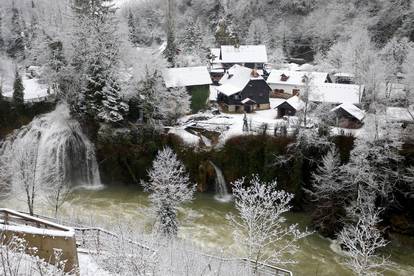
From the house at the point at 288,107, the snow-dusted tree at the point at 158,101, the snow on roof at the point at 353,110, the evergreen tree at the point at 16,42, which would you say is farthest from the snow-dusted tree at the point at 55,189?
the evergreen tree at the point at 16,42

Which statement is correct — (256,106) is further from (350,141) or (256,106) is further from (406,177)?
(406,177)

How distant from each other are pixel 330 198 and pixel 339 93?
58.4ft

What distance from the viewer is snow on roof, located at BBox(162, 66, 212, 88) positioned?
4459cm

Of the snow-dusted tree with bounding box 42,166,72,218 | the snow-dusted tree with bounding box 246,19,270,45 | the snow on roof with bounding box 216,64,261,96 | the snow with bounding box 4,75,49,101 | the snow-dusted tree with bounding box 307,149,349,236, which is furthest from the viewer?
the snow-dusted tree with bounding box 246,19,270,45

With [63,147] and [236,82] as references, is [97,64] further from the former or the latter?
[236,82]

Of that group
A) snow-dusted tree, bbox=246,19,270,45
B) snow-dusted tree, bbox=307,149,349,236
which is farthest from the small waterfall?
snow-dusted tree, bbox=246,19,270,45

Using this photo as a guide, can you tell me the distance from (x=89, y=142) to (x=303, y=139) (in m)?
20.5

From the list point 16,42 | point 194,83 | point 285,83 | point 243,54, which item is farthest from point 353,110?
point 16,42

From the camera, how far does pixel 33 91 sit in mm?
46781

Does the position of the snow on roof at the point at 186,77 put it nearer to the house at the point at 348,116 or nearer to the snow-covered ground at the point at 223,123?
the snow-covered ground at the point at 223,123

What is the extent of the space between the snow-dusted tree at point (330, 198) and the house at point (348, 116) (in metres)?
9.13

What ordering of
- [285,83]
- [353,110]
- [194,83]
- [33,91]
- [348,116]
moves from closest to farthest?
[348,116] < [353,110] < [194,83] < [33,91] < [285,83]

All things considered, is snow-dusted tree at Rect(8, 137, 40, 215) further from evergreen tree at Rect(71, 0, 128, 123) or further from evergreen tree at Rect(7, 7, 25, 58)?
evergreen tree at Rect(7, 7, 25, 58)

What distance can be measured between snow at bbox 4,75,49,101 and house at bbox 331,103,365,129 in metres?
32.3
